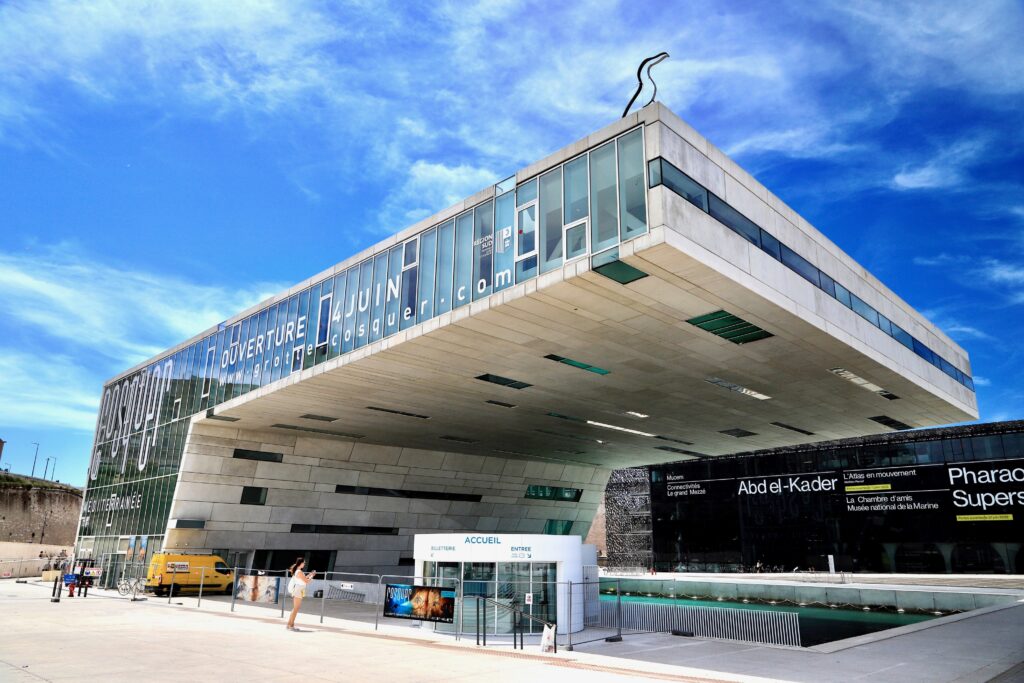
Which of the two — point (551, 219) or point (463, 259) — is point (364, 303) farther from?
point (551, 219)

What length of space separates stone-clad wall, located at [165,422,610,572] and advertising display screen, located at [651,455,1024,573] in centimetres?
1731

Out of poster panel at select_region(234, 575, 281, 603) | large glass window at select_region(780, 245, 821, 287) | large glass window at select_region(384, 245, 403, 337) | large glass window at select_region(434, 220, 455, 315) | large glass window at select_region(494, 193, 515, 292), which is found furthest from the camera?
poster panel at select_region(234, 575, 281, 603)

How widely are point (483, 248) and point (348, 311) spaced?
7.94 m

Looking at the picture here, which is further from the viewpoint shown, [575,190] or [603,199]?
[575,190]

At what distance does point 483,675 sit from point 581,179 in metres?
12.6

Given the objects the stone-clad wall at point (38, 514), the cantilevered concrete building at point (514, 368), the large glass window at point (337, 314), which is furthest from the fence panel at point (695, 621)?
the stone-clad wall at point (38, 514)

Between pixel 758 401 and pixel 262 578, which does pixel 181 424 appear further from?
pixel 758 401

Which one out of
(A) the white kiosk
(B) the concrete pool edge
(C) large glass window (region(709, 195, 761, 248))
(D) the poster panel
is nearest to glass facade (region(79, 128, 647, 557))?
(C) large glass window (region(709, 195, 761, 248))

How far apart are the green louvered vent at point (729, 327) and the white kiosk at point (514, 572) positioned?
7.71m

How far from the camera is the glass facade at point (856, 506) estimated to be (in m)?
50.0

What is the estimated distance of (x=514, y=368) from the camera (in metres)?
25.5

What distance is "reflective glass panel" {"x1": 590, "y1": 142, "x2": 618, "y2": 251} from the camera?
17.0m

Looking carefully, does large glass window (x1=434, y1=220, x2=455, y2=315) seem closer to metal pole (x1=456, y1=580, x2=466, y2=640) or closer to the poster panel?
metal pole (x1=456, y1=580, x2=466, y2=640)

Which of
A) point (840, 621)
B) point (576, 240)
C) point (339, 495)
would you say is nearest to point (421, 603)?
point (576, 240)
